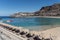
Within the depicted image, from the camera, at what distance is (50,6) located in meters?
182

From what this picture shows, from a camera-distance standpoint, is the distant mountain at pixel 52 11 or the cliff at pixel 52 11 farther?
the cliff at pixel 52 11

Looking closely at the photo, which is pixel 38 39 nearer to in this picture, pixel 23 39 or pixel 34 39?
pixel 34 39

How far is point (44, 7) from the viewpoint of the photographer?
7712 inches

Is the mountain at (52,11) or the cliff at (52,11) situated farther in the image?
the cliff at (52,11)

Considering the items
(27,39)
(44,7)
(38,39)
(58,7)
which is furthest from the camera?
(44,7)

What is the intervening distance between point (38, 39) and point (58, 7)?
508ft

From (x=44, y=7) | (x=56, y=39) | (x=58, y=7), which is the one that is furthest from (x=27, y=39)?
(x=44, y=7)

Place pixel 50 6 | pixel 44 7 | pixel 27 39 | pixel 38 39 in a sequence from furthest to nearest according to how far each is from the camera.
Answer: pixel 44 7, pixel 50 6, pixel 27 39, pixel 38 39

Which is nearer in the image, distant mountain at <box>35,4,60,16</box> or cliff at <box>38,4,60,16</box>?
distant mountain at <box>35,4,60,16</box>

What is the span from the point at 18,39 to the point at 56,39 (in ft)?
10.3

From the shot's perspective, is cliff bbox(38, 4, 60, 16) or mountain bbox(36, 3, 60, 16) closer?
mountain bbox(36, 3, 60, 16)

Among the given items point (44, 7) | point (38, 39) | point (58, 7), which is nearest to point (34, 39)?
point (38, 39)

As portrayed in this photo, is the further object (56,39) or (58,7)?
(58,7)

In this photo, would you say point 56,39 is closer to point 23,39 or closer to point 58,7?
point 23,39
